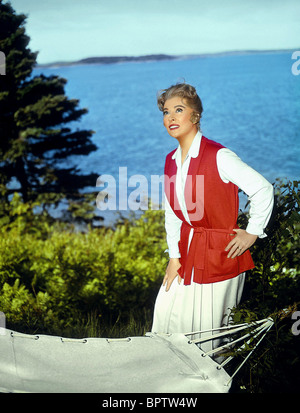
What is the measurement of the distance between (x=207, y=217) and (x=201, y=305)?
419 millimetres

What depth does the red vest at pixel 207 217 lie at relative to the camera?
211 cm

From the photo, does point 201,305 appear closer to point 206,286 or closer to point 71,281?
point 206,286

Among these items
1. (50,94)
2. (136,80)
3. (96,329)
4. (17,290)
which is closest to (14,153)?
(50,94)

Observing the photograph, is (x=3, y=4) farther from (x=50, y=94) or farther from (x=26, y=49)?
(x=50, y=94)

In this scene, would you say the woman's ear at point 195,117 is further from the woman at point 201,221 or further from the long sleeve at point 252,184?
the long sleeve at point 252,184

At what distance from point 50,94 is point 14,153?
1289mm

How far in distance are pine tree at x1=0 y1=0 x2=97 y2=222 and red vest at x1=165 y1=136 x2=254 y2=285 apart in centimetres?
640

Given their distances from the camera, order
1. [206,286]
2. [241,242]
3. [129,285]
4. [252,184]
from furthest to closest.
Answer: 1. [129,285]
2. [206,286]
3. [241,242]
4. [252,184]

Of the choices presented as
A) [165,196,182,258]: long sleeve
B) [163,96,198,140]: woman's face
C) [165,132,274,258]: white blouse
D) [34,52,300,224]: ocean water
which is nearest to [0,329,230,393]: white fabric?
[165,196,182,258]: long sleeve

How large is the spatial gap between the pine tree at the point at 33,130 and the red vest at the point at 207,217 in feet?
21.0

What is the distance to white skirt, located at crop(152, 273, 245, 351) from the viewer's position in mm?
2244

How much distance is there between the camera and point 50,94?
8.91 meters

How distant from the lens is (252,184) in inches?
79.4

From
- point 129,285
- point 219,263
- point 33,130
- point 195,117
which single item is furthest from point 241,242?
point 33,130
